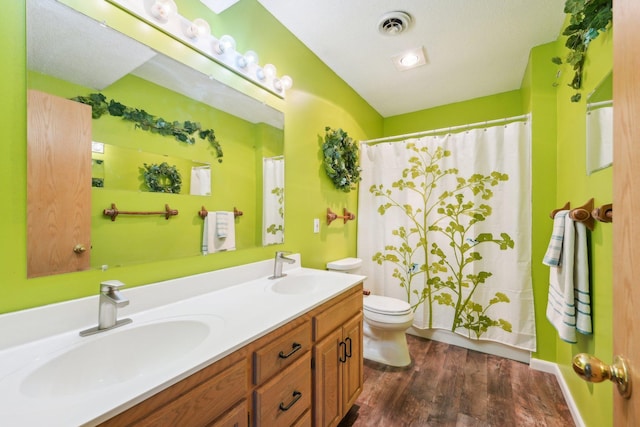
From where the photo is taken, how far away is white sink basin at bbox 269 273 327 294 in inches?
61.7

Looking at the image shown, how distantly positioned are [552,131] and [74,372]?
9.40 feet

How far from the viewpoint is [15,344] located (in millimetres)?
773

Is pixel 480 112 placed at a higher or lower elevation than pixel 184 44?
higher

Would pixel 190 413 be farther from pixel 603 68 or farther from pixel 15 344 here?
pixel 603 68

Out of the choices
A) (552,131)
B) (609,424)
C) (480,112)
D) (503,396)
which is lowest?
(503,396)

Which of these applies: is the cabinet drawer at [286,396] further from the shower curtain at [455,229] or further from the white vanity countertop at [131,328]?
the shower curtain at [455,229]

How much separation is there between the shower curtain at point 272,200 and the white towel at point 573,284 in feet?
5.11

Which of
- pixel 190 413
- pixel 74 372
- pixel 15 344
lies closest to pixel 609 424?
pixel 190 413

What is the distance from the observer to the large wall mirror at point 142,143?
90 cm

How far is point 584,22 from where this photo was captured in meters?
1.16

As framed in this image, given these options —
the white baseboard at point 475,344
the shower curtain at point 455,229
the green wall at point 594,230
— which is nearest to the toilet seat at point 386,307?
the shower curtain at point 455,229

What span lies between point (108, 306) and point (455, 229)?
7.73 feet

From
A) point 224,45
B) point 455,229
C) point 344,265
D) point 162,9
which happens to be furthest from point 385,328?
point 162,9

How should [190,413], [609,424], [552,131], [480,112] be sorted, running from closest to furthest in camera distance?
[190,413]
[609,424]
[552,131]
[480,112]
